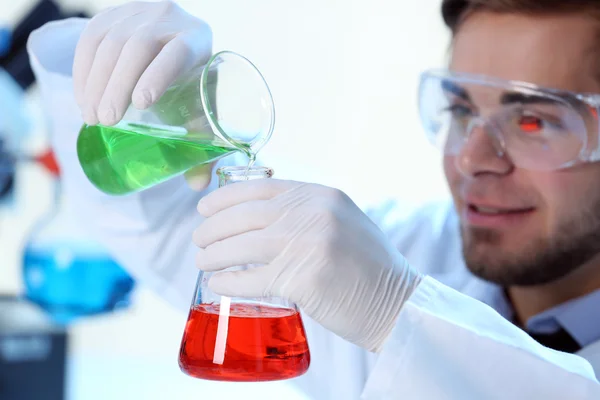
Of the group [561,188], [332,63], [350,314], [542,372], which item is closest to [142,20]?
[350,314]

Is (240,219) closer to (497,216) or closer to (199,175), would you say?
(199,175)

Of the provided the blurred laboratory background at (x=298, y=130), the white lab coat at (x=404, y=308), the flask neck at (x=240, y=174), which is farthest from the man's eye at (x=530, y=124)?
the flask neck at (x=240, y=174)

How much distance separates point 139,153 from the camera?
1162mm

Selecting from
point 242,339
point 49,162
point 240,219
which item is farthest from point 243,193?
point 49,162

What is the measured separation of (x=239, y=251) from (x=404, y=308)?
0.26 meters

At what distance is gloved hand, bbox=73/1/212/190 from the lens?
46.2 inches

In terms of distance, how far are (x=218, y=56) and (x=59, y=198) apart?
1328 millimetres

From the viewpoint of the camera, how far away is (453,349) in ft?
3.65

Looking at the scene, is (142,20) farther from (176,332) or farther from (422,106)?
(176,332)

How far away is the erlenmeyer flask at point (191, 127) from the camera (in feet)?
3.43

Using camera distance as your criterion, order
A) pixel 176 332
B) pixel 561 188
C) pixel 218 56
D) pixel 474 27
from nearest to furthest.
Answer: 1. pixel 218 56
2. pixel 561 188
3. pixel 474 27
4. pixel 176 332

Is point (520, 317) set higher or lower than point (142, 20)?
lower

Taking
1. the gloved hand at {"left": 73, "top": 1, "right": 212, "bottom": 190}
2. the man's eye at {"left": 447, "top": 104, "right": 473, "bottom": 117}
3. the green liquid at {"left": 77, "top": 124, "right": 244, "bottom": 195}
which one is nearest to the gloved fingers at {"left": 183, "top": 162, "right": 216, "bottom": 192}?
the gloved hand at {"left": 73, "top": 1, "right": 212, "bottom": 190}

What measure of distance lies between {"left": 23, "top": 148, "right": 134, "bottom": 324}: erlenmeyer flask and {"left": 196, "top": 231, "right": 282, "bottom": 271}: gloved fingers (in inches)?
42.9
